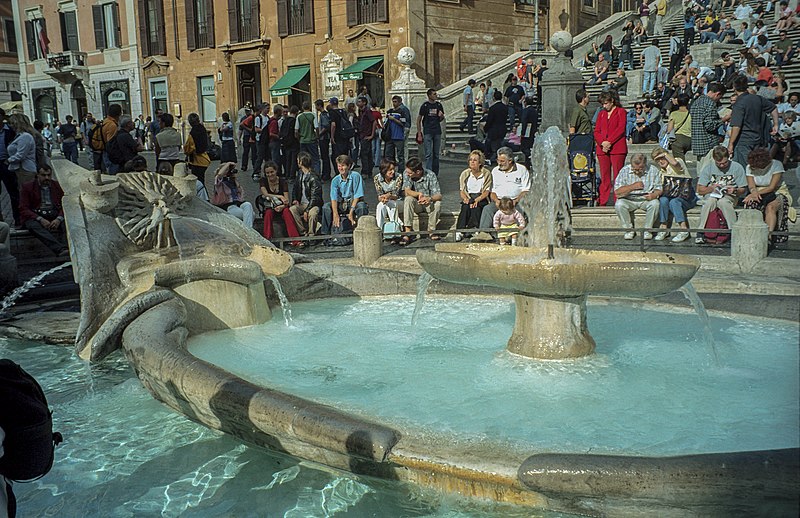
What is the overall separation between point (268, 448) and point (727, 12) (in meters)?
26.8

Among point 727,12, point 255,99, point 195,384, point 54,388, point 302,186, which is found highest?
point 727,12

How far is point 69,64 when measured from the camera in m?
38.2

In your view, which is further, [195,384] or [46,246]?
[46,246]

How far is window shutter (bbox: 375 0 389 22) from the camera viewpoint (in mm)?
25562

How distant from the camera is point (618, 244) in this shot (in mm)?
8789

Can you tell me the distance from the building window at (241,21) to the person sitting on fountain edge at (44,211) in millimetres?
21526

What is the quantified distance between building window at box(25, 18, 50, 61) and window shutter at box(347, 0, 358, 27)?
67.7 feet

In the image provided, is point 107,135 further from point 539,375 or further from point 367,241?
point 539,375

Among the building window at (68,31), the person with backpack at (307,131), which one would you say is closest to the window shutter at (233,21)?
the building window at (68,31)

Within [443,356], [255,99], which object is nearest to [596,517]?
[443,356]

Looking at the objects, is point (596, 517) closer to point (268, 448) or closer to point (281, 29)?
point (268, 448)

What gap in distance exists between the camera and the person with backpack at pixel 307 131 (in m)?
15.0

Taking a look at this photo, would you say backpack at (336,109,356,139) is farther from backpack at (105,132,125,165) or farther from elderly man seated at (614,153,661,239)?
elderly man seated at (614,153,661,239)

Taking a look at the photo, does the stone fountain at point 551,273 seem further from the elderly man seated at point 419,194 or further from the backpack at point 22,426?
the elderly man seated at point 419,194
